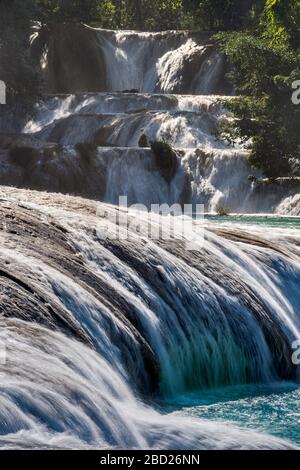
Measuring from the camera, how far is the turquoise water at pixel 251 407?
Result: 24.8 ft

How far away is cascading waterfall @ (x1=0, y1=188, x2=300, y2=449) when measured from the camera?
19.7ft

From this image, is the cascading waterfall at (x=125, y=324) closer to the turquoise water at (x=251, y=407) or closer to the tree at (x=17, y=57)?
the turquoise water at (x=251, y=407)

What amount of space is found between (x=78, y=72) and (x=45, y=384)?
48299 mm

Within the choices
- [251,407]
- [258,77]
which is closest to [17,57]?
[258,77]

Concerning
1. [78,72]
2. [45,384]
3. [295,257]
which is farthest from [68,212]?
[78,72]

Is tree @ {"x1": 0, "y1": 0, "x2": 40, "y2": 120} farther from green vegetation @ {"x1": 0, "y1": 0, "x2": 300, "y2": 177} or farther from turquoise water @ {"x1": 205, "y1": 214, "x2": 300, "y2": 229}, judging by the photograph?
turquoise water @ {"x1": 205, "y1": 214, "x2": 300, "y2": 229}

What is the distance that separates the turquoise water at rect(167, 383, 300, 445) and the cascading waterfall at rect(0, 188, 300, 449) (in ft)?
0.48

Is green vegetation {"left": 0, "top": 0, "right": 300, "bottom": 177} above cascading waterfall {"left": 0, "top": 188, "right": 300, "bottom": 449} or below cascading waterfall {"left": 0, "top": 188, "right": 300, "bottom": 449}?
above

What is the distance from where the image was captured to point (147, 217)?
9922 mm

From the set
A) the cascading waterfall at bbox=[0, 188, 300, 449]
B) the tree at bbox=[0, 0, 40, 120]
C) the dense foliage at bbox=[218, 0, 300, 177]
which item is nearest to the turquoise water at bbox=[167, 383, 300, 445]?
the cascading waterfall at bbox=[0, 188, 300, 449]

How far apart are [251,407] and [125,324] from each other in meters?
1.17

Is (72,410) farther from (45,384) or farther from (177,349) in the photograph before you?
(177,349)

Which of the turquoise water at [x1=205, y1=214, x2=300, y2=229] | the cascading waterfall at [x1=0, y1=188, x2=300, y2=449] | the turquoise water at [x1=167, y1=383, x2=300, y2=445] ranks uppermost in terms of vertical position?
the turquoise water at [x1=205, y1=214, x2=300, y2=229]

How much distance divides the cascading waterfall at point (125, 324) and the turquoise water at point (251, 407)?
0.15 meters
